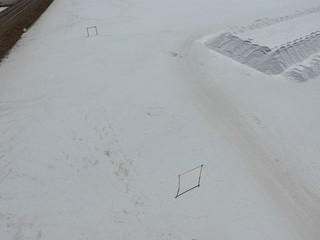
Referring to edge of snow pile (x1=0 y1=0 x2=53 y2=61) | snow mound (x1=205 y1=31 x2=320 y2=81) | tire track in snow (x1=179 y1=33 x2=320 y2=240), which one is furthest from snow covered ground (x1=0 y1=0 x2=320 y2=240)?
edge of snow pile (x1=0 y1=0 x2=53 y2=61)

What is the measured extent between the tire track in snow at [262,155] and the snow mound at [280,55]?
2.57 m

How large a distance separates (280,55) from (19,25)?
16997 mm

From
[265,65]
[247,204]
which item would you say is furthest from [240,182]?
[265,65]

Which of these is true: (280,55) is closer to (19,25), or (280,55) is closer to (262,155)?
(262,155)

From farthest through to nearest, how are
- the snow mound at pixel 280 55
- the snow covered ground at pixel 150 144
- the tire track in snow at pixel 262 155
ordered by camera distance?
1. the snow mound at pixel 280 55
2. the tire track in snow at pixel 262 155
3. the snow covered ground at pixel 150 144

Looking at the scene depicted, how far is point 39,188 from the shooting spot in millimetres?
7312

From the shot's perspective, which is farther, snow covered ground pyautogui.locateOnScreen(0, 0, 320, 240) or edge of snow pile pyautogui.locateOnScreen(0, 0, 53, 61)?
edge of snow pile pyautogui.locateOnScreen(0, 0, 53, 61)

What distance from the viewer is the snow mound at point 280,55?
1207 centimetres

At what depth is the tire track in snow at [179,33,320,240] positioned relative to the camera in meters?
6.73

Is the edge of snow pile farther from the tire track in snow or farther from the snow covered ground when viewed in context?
the tire track in snow

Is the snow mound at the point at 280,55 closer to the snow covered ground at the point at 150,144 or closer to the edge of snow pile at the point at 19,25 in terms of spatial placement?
the snow covered ground at the point at 150,144

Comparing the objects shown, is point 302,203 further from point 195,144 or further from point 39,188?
point 39,188

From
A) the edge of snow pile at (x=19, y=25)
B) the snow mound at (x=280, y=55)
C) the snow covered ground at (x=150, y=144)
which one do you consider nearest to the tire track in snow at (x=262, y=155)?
the snow covered ground at (x=150, y=144)

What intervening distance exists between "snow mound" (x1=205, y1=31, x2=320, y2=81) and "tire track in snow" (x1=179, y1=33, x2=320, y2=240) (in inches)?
101
